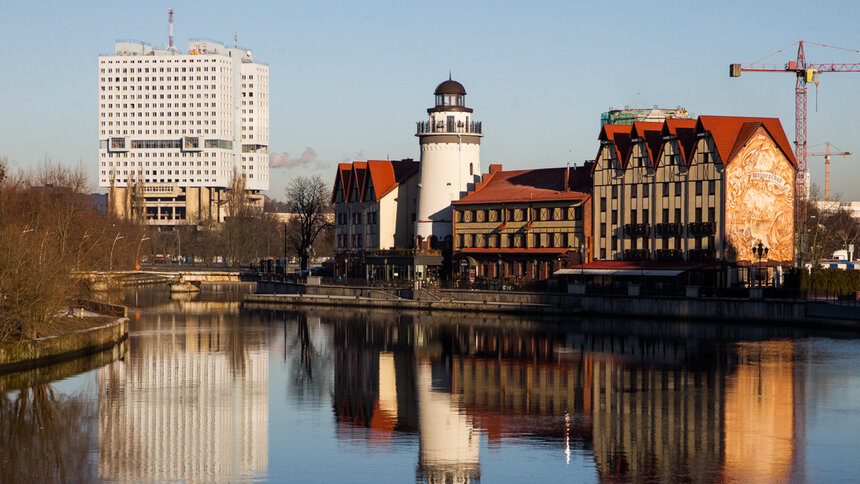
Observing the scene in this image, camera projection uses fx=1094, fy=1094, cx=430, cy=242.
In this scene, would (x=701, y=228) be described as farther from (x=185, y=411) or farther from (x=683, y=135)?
(x=185, y=411)

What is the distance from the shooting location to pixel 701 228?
277ft

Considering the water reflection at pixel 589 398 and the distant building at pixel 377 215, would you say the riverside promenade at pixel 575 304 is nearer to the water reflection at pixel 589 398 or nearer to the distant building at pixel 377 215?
the water reflection at pixel 589 398

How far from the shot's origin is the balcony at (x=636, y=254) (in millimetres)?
89000

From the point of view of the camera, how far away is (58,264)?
56812 millimetres

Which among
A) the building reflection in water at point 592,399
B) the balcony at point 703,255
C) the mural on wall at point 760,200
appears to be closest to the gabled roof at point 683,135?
the mural on wall at point 760,200

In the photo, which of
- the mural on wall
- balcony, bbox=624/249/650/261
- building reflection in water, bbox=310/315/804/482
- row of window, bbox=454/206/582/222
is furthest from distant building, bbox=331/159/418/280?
building reflection in water, bbox=310/315/804/482

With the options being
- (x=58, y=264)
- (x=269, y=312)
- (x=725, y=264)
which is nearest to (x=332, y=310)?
(x=269, y=312)

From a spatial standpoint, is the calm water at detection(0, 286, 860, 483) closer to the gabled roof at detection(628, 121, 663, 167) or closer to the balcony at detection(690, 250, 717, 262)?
the balcony at detection(690, 250, 717, 262)

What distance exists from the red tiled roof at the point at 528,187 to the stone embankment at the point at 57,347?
44.2 metres

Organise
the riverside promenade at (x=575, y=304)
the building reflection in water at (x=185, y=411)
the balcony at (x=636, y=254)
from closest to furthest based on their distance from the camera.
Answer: the building reflection in water at (x=185, y=411), the riverside promenade at (x=575, y=304), the balcony at (x=636, y=254)

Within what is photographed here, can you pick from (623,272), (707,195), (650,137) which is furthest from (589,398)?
(650,137)

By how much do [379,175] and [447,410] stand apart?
74263mm

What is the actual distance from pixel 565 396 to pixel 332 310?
58.0 meters

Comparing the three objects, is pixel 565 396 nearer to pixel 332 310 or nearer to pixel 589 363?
pixel 589 363
